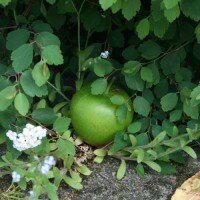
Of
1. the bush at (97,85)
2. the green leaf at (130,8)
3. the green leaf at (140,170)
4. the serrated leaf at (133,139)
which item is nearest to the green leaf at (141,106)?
the bush at (97,85)

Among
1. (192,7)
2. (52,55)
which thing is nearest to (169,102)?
(192,7)

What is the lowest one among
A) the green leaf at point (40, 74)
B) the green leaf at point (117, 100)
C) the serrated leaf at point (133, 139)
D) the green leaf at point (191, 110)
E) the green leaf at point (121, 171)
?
the green leaf at point (121, 171)

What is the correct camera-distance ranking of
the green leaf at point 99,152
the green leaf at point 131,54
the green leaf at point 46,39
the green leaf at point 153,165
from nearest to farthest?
the green leaf at point 46,39 → the green leaf at point 153,165 → the green leaf at point 99,152 → the green leaf at point 131,54

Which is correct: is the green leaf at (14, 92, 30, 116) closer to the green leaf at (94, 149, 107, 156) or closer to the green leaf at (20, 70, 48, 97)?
the green leaf at (20, 70, 48, 97)

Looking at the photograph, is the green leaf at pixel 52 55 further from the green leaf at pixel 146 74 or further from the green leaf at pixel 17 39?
the green leaf at pixel 146 74

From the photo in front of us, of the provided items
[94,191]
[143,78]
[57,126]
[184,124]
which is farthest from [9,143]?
[184,124]

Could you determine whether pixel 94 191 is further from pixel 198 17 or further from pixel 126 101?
pixel 198 17

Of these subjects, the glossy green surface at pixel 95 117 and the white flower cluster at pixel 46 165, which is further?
the glossy green surface at pixel 95 117
